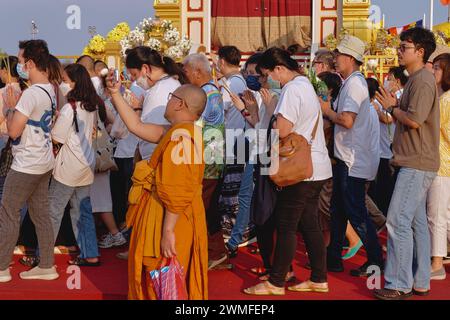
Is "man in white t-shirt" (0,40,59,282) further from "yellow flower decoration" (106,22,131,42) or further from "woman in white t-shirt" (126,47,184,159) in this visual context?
"yellow flower decoration" (106,22,131,42)

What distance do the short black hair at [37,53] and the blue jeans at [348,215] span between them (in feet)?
8.10

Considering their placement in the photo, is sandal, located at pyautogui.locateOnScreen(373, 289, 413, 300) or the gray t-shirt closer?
the gray t-shirt

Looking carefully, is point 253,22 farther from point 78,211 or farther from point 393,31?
point 78,211

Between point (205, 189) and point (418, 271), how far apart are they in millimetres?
1767

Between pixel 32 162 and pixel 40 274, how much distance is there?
3.01 ft

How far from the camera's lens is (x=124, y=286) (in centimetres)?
515

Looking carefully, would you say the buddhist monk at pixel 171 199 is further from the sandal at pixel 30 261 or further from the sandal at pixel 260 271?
the sandal at pixel 30 261

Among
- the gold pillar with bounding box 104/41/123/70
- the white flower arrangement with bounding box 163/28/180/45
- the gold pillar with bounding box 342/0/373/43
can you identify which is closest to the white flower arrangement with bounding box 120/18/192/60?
the white flower arrangement with bounding box 163/28/180/45

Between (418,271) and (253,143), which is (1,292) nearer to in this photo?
→ (253,143)

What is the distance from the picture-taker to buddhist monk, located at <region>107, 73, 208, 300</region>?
382cm

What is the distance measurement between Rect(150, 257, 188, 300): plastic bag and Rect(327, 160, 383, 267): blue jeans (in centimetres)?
190

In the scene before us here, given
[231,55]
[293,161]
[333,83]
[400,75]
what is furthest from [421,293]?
[231,55]

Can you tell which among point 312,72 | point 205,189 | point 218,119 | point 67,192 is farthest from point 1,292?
point 312,72

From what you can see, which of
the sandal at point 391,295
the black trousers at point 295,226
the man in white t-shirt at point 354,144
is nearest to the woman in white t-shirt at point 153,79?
the black trousers at point 295,226
